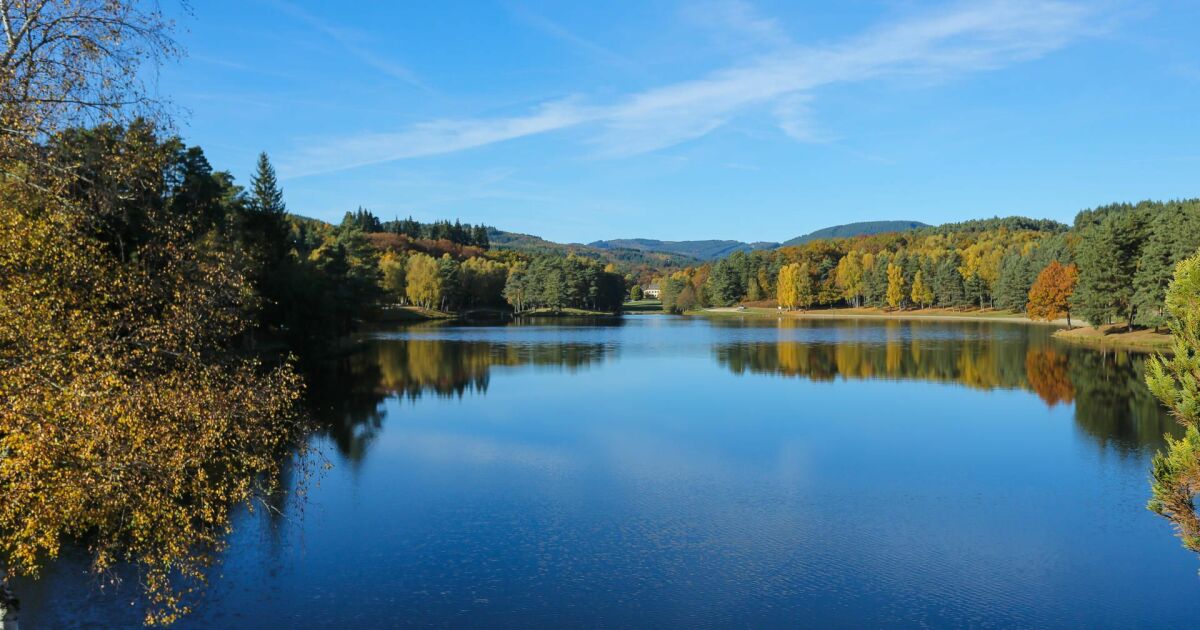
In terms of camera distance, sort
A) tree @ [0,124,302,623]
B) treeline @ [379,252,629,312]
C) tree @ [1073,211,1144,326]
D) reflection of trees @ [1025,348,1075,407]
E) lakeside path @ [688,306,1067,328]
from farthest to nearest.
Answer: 1. treeline @ [379,252,629,312]
2. lakeside path @ [688,306,1067,328]
3. tree @ [1073,211,1144,326]
4. reflection of trees @ [1025,348,1075,407]
5. tree @ [0,124,302,623]

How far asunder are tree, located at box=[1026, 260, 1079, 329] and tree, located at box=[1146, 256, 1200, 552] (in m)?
63.9

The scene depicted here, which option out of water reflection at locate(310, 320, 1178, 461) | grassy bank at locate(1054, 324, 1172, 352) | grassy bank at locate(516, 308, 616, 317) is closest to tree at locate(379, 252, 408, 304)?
grassy bank at locate(516, 308, 616, 317)

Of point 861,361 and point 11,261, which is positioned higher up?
point 11,261

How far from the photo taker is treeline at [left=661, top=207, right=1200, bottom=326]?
52125mm

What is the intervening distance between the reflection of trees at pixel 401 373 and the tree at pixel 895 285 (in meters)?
61.3

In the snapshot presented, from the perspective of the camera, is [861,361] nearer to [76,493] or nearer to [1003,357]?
[1003,357]

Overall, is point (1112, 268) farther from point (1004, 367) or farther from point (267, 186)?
point (267, 186)

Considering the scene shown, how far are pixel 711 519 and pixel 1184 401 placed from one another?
8.54 metres

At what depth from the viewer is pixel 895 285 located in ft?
356

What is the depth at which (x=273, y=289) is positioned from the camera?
39.8 m

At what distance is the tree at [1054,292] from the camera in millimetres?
69125

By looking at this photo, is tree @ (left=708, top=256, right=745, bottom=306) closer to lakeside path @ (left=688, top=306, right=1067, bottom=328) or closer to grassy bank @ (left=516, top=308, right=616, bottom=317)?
lakeside path @ (left=688, top=306, right=1067, bottom=328)

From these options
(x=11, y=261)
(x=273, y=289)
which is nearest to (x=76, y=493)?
(x=11, y=261)

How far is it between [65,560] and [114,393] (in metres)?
8.32
